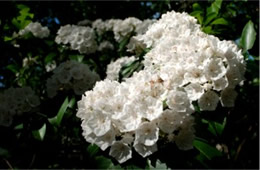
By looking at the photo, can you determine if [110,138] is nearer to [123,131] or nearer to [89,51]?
[123,131]

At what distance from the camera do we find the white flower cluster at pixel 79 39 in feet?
11.7

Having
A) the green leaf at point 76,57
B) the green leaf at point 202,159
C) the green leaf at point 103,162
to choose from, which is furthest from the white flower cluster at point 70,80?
the green leaf at point 202,159

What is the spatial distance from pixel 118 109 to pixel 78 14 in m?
4.04

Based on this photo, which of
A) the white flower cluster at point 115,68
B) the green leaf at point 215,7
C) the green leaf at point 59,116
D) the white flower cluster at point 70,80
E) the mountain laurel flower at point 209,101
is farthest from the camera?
the white flower cluster at point 115,68

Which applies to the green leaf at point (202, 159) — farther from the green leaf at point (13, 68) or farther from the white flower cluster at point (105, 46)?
the white flower cluster at point (105, 46)

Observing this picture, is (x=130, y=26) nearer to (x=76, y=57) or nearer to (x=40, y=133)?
(x=76, y=57)

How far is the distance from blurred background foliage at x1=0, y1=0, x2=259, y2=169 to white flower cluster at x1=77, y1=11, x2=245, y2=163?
0.11 metres

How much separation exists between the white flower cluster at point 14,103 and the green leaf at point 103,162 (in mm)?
1107

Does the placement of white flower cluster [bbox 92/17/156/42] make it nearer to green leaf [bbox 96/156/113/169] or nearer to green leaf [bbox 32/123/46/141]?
green leaf [bbox 32/123/46/141]

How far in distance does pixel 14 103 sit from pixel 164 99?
5.04 feet

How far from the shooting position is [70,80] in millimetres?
2746

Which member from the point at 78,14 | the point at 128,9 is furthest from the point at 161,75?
the point at 78,14

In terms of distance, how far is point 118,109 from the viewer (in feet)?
5.22

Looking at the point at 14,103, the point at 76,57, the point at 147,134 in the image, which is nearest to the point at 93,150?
the point at 147,134
